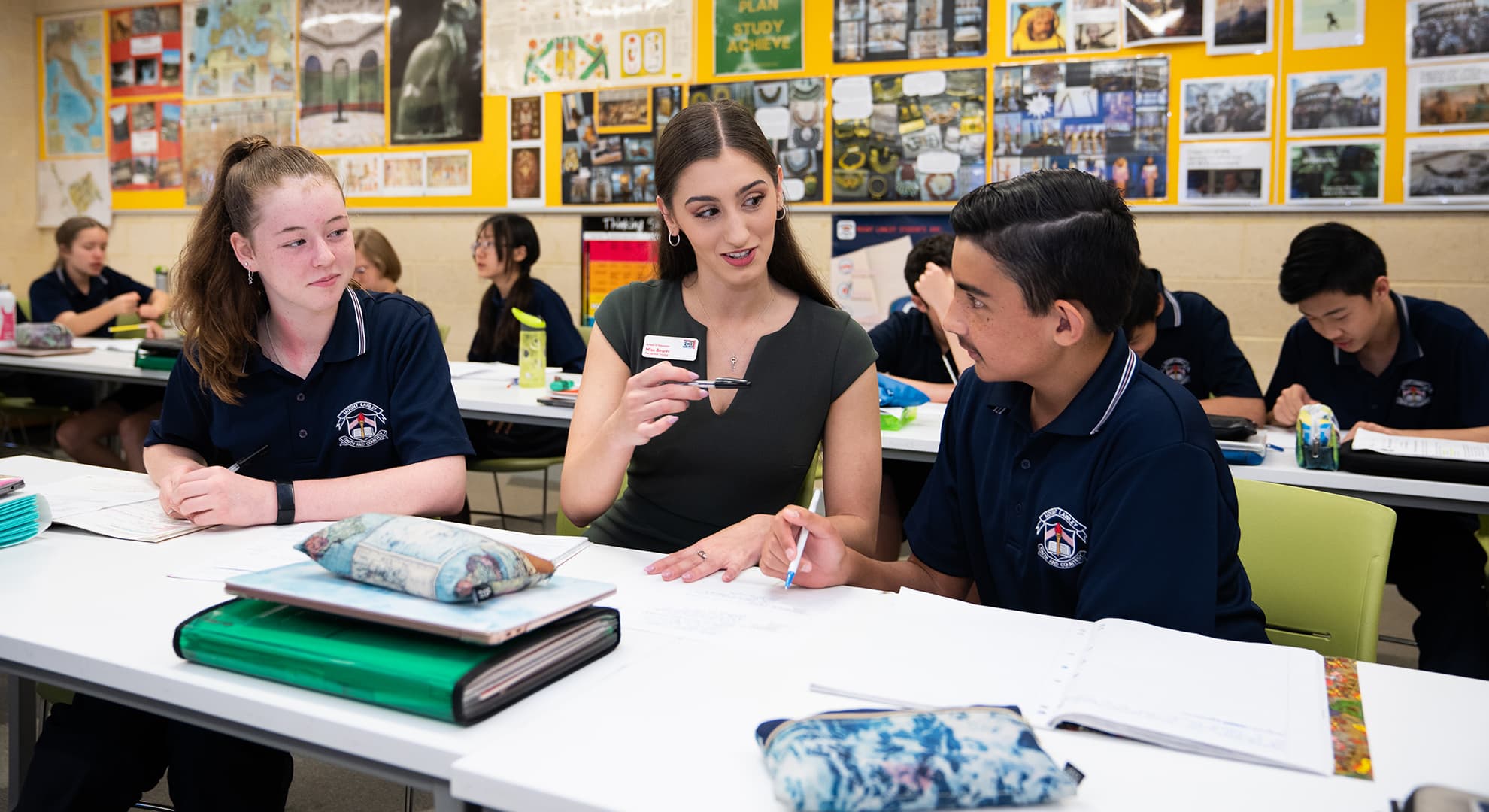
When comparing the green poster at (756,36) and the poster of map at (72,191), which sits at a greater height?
the green poster at (756,36)

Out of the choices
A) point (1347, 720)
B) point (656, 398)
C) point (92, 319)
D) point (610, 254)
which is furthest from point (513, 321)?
point (1347, 720)

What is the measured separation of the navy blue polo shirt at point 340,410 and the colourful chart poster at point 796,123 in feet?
10.5

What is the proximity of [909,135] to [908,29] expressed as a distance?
1.48ft

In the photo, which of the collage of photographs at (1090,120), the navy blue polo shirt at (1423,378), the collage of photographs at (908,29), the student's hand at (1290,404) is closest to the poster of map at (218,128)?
the collage of photographs at (908,29)

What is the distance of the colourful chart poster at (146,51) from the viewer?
21.4ft

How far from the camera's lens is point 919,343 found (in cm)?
357

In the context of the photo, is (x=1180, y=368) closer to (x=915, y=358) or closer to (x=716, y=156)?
(x=915, y=358)

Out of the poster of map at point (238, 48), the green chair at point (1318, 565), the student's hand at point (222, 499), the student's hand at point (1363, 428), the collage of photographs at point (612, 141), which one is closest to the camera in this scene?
the green chair at point (1318, 565)

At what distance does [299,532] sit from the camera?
159cm

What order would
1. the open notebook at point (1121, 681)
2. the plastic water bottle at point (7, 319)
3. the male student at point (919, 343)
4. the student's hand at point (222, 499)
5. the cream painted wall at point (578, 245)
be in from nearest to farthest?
the open notebook at point (1121, 681) < the student's hand at point (222, 499) < the male student at point (919, 343) < the cream painted wall at point (578, 245) < the plastic water bottle at point (7, 319)

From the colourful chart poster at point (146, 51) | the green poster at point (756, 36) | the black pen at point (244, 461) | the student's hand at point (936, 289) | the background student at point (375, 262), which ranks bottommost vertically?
the black pen at point (244, 461)

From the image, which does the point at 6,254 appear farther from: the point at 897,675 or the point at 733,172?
the point at 897,675

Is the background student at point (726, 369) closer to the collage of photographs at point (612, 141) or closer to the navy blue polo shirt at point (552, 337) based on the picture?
the navy blue polo shirt at point (552, 337)

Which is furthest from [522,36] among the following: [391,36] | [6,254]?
[6,254]
